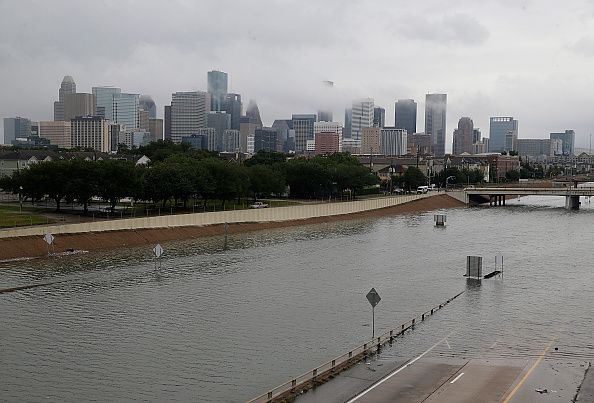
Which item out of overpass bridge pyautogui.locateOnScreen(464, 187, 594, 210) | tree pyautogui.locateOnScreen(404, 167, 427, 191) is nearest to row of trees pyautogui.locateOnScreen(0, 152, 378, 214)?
overpass bridge pyautogui.locateOnScreen(464, 187, 594, 210)

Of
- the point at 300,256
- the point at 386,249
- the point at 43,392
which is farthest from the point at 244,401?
the point at 386,249

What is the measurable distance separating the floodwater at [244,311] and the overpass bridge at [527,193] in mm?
56329

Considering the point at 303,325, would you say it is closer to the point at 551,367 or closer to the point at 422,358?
the point at 422,358

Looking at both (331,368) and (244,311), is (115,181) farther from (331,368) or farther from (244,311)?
(331,368)

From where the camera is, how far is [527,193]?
405 ft

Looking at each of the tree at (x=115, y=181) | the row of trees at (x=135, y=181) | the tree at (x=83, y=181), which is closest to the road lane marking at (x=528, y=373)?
the tree at (x=115, y=181)

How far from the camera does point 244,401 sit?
23094 millimetres

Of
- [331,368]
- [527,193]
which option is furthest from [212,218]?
[527,193]

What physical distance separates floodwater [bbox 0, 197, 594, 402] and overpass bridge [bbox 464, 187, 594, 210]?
56.3 meters

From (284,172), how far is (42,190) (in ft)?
149

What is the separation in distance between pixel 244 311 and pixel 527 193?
9578cm

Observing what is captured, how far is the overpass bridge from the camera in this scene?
117 metres

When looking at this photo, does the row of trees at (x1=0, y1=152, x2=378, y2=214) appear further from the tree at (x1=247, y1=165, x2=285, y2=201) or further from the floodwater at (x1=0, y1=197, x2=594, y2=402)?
the floodwater at (x1=0, y1=197, x2=594, y2=402)

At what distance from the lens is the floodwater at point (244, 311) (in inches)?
1032
